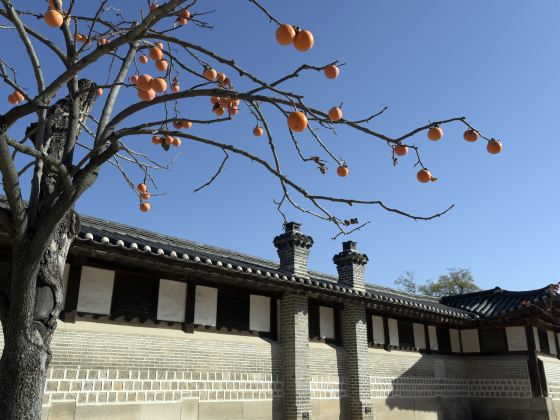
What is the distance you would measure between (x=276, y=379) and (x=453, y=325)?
832cm

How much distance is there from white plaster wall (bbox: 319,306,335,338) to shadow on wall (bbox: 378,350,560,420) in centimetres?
153

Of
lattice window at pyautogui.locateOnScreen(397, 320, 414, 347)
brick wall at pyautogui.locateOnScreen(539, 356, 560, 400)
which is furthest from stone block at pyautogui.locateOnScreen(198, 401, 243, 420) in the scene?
brick wall at pyautogui.locateOnScreen(539, 356, 560, 400)

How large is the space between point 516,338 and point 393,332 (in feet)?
14.0

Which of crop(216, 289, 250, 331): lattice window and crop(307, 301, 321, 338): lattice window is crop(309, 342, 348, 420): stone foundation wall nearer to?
crop(307, 301, 321, 338): lattice window

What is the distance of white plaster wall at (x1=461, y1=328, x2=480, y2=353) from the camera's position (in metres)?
15.7

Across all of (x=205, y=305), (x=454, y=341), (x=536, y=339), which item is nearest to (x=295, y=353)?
(x=205, y=305)

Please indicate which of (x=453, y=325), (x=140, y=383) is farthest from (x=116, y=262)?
(x=453, y=325)

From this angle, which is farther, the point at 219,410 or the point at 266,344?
the point at 266,344

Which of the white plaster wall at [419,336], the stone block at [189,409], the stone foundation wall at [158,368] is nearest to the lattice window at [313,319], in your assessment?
the stone foundation wall at [158,368]

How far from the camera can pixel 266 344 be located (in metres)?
10.0

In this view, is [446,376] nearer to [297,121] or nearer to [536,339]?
[536,339]

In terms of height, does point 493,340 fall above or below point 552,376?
above

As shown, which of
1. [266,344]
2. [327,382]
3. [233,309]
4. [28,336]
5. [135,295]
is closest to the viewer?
[28,336]

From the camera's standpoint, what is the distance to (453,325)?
627 inches
